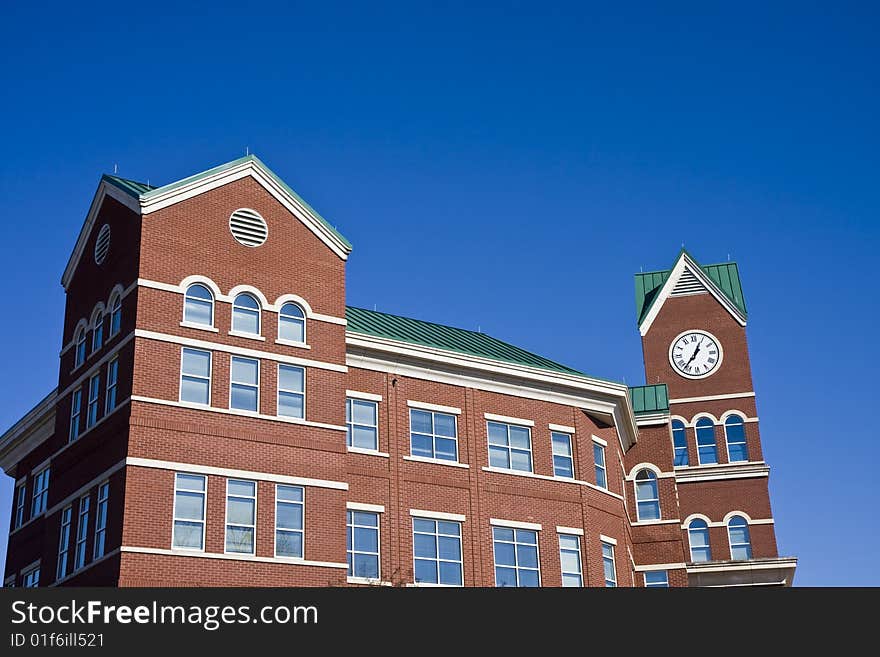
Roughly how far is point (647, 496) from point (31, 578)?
24.1 metres

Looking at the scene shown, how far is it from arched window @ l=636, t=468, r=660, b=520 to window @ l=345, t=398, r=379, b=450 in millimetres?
14796

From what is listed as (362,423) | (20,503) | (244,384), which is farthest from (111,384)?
(20,503)

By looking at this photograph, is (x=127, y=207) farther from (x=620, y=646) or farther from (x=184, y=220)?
(x=620, y=646)

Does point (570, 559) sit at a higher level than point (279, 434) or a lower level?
lower

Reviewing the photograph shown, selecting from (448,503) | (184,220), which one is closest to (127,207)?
(184,220)

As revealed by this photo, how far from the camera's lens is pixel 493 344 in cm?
4941

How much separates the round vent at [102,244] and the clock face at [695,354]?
101 ft

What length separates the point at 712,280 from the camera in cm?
6194

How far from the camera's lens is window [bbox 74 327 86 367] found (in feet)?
128

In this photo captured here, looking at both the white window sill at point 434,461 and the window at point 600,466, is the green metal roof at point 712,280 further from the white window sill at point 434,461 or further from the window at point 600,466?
the white window sill at point 434,461

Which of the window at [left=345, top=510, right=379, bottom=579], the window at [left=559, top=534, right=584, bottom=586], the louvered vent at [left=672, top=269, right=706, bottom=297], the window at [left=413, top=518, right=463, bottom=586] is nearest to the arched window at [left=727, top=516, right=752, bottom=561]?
the louvered vent at [left=672, top=269, right=706, bottom=297]

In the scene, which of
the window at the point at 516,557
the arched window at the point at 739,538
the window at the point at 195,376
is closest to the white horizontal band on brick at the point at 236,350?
the window at the point at 195,376

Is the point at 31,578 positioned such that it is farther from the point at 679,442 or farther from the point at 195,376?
the point at 679,442

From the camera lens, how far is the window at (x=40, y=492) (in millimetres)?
43281
